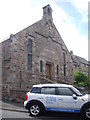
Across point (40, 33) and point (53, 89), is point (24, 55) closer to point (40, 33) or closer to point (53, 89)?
point (40, 33)

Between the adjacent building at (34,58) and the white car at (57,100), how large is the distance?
5.64 m

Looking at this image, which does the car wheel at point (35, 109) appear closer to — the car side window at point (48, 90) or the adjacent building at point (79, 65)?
the car side window at point (48, 90)

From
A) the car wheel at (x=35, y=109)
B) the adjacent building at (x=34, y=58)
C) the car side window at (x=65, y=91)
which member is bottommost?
the car wheel at (x=35, y=109)

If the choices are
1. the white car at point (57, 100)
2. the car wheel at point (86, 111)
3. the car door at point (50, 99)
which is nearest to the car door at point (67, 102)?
the white car at point (57, 100)

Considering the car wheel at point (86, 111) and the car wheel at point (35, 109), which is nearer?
the car wheel at point (86, 111)

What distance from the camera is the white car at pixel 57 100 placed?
677 cm

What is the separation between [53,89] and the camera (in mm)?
7461

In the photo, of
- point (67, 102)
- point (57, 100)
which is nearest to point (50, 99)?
point (57, 100)

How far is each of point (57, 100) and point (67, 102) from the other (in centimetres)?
52

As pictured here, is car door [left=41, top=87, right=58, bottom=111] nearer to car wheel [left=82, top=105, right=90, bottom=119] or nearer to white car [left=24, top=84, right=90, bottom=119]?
white car [left=24, top=84, right=90, bottom=119]

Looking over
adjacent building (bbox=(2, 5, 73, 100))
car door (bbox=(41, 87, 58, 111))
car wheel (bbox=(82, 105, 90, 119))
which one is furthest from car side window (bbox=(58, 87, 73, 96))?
adjacent building (bbox=(2, 5, 73, 100))

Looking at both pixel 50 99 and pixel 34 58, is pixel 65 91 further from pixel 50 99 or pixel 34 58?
pixel 34 58

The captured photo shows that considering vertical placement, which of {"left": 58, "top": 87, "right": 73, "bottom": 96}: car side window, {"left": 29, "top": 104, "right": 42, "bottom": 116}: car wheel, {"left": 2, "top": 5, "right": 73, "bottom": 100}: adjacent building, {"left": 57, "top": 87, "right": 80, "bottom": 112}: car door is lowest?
{"left": 29, "top": 104, "right": 42, "bottom": 116}: car wheel

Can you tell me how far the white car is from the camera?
6.77 m
